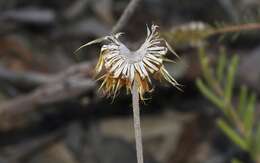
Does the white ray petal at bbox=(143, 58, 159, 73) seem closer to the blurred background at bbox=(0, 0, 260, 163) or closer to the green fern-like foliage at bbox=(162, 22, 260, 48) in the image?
the green fern-like foliage at bbox=(162, 22, 260, 48)

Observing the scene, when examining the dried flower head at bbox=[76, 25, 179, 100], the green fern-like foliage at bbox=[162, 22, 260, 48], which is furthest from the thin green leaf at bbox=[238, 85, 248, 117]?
the dried flower head at bbox=[76, 25, 179, 100]

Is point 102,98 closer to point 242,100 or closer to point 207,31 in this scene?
point 242,100

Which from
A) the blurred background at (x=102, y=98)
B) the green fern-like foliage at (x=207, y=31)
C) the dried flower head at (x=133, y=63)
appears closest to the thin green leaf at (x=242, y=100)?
the green fern-like foliage at (x=207, y=31)

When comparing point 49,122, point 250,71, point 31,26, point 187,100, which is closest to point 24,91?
point 49,122

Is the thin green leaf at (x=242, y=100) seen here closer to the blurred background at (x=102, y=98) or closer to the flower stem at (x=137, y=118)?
the blurred background at (x=102, y=98)

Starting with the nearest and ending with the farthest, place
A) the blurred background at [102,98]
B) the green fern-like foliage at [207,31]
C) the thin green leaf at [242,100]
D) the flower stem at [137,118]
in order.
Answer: the flower stem at [137,118], the green fern-like foliage at [207,31], the thin green leaf at [242,100], the blurred background at [102,98]

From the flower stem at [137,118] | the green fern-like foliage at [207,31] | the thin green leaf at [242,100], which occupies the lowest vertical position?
the flower stem at [137,118]

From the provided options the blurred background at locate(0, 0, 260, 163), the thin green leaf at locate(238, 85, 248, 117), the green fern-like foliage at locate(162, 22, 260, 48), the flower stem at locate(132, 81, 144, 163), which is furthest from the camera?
the blurred background at locate(0, 0, 260, 163)

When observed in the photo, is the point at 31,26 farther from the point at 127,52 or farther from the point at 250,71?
the point at 127,52
